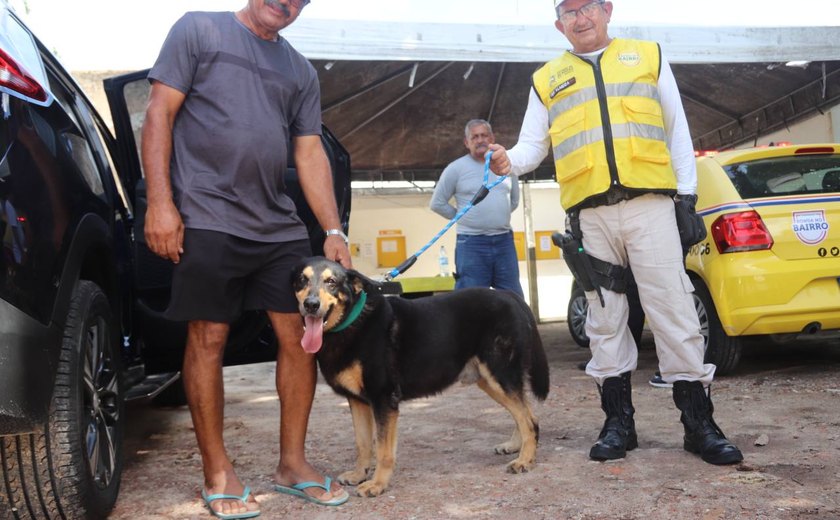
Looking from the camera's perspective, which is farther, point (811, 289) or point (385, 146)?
point (385, 146)

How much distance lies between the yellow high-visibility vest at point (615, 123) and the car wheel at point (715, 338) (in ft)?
7.08

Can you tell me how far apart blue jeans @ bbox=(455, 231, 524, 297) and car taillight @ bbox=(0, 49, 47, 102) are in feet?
14.4

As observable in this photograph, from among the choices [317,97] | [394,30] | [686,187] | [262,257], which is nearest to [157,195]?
[262,257]

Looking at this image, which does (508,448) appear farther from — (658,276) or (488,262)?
(488,262)

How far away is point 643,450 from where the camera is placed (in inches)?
137

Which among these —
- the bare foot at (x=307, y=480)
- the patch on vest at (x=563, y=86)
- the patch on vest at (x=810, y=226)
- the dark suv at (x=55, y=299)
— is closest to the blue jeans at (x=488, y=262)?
the patch on vest at (x=810, y=226)

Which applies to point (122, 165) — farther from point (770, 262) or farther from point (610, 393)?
point (770, 262)

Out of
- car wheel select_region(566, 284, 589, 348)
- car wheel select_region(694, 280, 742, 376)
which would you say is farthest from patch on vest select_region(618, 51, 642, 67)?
car wheel select_region(566, 284, 589, 348)

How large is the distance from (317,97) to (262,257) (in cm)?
75

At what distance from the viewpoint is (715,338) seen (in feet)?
17.3

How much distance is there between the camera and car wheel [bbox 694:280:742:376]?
5.25 meters

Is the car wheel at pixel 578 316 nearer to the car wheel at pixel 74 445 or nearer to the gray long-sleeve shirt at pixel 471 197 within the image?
the gray long-sleeve shirt at pixel 471 197

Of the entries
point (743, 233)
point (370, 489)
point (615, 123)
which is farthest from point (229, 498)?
point (743, 233)

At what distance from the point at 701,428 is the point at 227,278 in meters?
2.05
